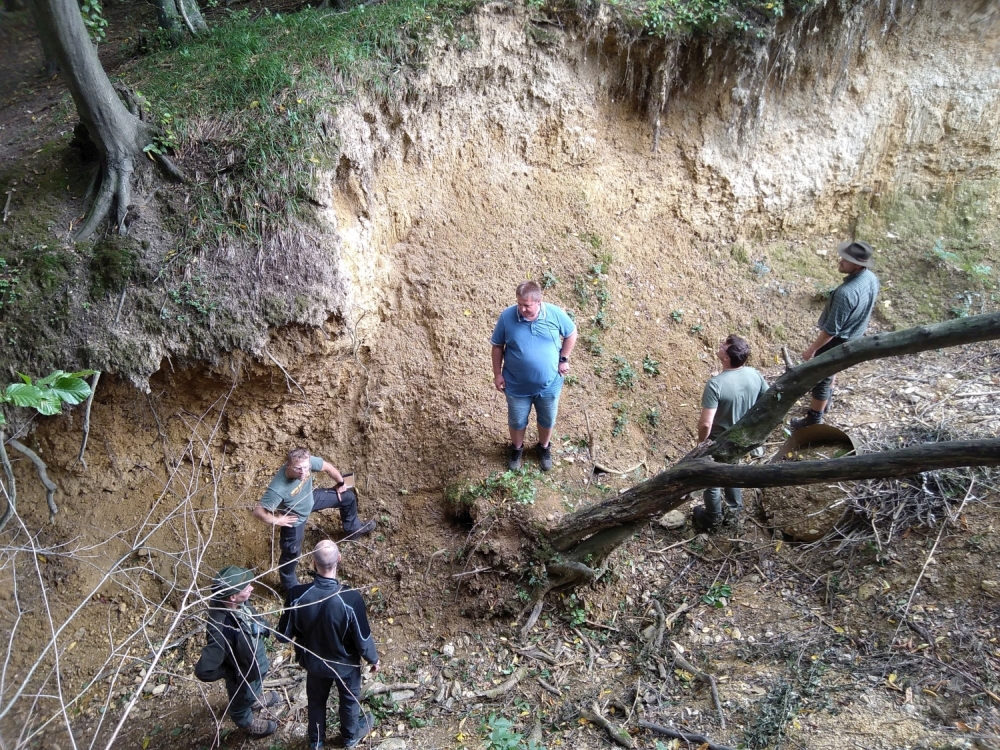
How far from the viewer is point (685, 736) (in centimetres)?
397

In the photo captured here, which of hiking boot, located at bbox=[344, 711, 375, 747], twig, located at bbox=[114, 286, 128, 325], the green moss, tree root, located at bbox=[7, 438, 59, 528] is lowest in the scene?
hiking boot, located at bbox=[344, 711, 375, 747]

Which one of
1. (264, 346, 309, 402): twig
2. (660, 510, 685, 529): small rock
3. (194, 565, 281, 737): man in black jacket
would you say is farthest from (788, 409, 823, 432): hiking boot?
(194, 565, 281, 737): man in black jacket

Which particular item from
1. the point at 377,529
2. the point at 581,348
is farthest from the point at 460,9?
the point at 377,529

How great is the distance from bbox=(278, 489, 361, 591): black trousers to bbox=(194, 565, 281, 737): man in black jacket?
2.93 ft

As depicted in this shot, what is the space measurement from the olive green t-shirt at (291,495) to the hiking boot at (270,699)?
132 cm

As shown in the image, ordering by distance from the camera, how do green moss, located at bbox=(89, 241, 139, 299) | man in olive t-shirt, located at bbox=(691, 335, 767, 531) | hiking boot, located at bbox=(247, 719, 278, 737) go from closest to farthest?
hiking boot, located at bbox=(247, 719, 278, 737)
man in olive t-shirt, located at bbox=(691, 335, 767, 531)
green moss, located at bbox=(89, 241, 139, 299)

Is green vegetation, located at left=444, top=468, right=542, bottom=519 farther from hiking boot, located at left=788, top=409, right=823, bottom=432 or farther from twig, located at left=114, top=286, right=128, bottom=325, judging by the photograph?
twig, located at left=114, top=286, right=128, bottom=325

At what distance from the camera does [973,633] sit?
4.05 metres

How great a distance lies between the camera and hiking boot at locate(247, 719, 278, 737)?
4.53 m

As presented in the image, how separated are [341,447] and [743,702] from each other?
13.7ft

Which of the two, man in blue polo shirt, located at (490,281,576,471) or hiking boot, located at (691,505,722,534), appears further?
hiking boot, located at (691,505,722,534)

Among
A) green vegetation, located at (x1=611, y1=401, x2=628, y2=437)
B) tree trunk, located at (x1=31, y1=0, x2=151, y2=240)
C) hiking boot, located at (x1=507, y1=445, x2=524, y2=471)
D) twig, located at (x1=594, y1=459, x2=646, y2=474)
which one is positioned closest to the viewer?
tree trunk, located at (x1=31, y1=0, x2=151, y2=240)

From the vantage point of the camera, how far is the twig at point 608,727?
4.06 m

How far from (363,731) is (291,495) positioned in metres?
1.91
